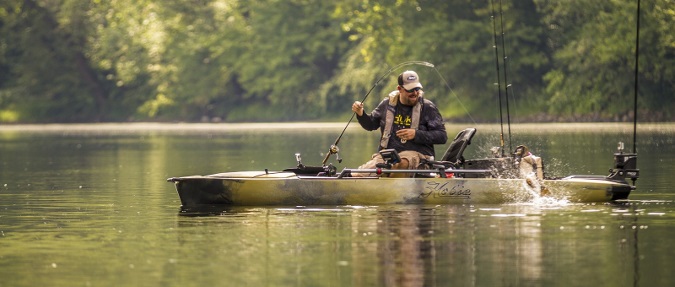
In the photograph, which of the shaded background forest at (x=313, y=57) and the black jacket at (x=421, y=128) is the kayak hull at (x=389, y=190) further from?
the shaded background forest at (x=313, y=57)

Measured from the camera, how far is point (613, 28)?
209ft

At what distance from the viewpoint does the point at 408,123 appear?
71.7ft

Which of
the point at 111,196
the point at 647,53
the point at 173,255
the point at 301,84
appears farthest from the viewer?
the point at 301,84

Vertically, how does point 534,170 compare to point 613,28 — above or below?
below

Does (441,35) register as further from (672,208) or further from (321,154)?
(672,208)

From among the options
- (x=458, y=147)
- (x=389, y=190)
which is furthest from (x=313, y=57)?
(x=389, y=190)

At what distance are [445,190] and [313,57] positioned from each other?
215 feet

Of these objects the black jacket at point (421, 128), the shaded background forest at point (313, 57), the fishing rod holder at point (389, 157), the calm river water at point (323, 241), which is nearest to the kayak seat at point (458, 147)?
the black jacket at point (421, 128)

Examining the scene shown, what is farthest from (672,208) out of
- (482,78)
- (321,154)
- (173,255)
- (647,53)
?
(482,78)

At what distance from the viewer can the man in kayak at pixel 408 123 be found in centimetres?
2166

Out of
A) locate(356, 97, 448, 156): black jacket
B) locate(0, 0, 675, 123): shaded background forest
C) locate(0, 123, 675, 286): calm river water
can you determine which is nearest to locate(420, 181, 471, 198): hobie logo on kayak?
locate(0, 123, 675, 286): calm river water

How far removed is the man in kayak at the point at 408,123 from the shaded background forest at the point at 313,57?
30.0 meters

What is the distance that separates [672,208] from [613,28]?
4331 cm

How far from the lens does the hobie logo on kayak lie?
2150 centimetres
